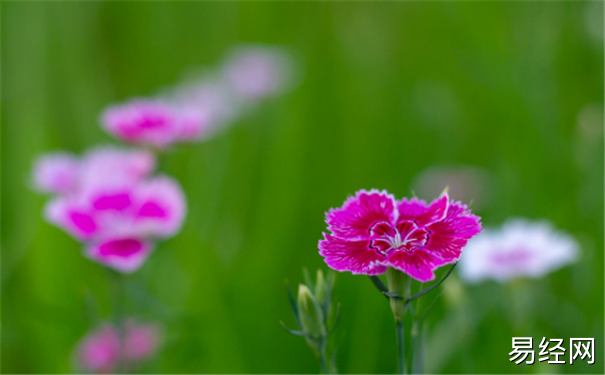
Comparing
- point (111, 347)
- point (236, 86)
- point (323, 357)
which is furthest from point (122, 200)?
point (236, 86)

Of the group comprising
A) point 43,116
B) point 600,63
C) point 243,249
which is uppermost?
point 600,63

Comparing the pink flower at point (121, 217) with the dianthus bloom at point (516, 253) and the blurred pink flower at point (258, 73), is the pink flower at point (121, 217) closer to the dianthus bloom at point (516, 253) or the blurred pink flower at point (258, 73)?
the dianthus bloom at point (516, 253)

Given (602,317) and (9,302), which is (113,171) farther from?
(602,317)

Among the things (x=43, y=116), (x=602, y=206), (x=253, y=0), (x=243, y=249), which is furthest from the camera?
(x=253, y=0)

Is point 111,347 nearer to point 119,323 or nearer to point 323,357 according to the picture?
point 119,323

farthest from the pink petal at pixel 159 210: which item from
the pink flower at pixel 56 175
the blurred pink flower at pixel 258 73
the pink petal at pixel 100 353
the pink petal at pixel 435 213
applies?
the blurred pink flower at pixel 258 73

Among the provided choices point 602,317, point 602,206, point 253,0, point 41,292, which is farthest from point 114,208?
point 253,0

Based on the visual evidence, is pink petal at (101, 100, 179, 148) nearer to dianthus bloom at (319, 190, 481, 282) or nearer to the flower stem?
the flower stem
